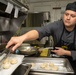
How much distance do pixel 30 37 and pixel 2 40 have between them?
3.04 feet

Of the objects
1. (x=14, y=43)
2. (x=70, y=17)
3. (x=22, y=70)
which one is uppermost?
(x=70, y=17)

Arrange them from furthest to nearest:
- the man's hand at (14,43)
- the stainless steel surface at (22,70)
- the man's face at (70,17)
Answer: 1. the man's face at (70,17)
2. the man's hand at (14,43)
3. the stainless steel surface at (22,70)

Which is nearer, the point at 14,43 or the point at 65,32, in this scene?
the point at 14,43

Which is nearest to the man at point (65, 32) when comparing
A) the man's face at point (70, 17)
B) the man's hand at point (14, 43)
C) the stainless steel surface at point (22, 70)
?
the man's face at point (70, 17)

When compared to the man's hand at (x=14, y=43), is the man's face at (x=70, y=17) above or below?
above

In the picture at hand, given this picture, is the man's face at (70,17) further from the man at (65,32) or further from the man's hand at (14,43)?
the man's hand at (14,43)

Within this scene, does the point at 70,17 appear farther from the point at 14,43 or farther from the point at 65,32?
the point at 14,43

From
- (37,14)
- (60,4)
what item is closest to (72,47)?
(37,14)

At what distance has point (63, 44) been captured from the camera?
2002mm

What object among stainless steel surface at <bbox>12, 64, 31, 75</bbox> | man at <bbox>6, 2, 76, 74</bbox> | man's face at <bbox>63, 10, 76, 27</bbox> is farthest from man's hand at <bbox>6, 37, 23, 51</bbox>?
man's face at <bbox>63, 10, 76, 27</bbox>

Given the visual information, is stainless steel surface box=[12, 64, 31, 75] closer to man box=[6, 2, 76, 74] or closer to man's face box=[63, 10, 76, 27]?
man box=[6, 2, 76, 74]

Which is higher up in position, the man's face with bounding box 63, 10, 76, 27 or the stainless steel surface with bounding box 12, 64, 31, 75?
the man's face with bounding box 63, 10, 76, 27

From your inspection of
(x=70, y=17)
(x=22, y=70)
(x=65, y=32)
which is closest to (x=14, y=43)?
(x=22, y=70)

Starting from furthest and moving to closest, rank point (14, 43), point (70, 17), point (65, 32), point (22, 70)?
Answer: point (65, 32)
point (70, 17)
point (14, 43)
point (22, 70)
